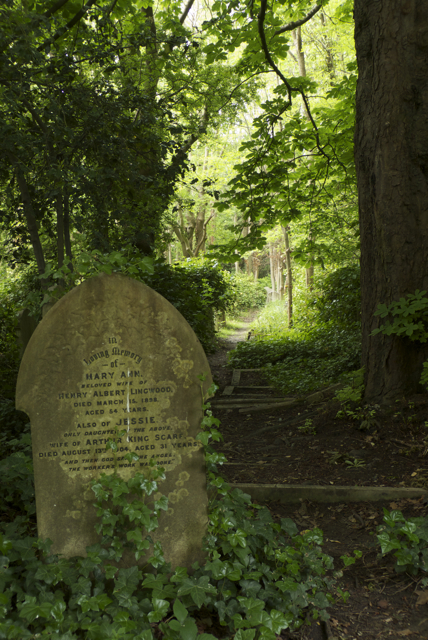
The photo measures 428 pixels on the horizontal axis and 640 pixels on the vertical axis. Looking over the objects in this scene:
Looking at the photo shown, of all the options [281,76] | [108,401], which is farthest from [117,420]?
[281,76]

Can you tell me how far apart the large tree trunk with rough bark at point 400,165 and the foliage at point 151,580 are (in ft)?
8.31

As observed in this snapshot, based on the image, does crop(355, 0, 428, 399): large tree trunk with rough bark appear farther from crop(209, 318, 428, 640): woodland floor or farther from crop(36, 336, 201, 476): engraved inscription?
crop(36, 336, 201, 476): engraved inscription

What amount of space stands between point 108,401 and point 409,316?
3.16m

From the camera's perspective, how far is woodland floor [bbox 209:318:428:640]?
2484mm

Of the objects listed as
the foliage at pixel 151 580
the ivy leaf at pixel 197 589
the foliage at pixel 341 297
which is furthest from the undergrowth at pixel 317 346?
the ivy leaf at pixel 197 589

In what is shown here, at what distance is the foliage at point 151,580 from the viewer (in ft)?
6.84

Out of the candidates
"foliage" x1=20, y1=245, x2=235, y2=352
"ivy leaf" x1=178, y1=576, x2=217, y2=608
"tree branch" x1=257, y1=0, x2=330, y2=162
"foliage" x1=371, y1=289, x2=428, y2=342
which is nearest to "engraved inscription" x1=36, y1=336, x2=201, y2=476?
"foliage" x1=20, y1=245, x2=235, y2=352

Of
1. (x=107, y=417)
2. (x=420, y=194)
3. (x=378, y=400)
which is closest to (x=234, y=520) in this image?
(x=107, y=417)

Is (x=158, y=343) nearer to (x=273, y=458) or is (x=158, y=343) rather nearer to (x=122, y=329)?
(x=122, y=329)

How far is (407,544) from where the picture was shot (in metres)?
2.73

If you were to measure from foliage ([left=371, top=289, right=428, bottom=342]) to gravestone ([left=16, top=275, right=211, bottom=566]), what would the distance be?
250cm

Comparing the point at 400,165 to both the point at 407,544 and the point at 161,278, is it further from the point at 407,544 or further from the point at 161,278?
the point at 161,278

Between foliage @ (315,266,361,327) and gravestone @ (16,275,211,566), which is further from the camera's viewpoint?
foliage @ (315,266,361,327)

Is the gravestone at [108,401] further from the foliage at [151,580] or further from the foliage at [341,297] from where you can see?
the foliage at [341,297]
